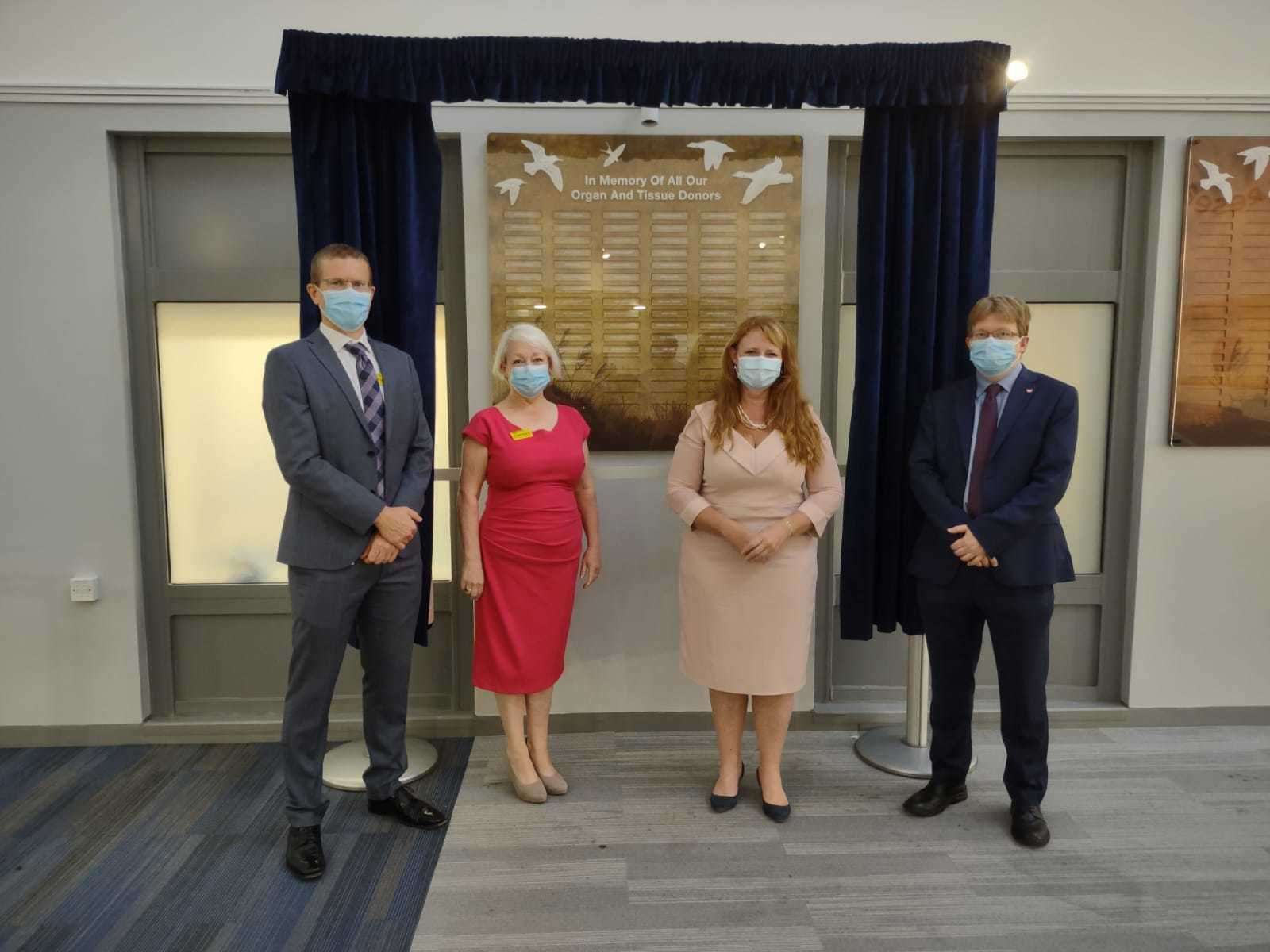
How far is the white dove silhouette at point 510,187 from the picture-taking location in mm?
2895

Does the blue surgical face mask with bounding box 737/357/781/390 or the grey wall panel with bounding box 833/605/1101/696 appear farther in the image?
the grey wall panel with bounding box 833/605/1101/696

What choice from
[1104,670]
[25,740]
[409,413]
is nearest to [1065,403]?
[1104,670]

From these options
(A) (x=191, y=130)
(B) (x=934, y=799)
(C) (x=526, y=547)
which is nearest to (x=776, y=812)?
(B) (x=934, y=799)

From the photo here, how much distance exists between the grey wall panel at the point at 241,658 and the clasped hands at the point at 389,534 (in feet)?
3.44

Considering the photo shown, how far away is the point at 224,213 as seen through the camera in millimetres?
3029

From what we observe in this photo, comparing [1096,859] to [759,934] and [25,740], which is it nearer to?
[759,934]

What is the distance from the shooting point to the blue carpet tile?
2043 mm

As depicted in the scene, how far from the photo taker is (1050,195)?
313 cm

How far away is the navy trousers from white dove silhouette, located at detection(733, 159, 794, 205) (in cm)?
152

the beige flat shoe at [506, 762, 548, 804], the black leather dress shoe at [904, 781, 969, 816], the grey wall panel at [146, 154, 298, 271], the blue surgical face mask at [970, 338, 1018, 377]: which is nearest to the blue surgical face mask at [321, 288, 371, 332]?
the grey wall panel at [146, 154, 298, 271]

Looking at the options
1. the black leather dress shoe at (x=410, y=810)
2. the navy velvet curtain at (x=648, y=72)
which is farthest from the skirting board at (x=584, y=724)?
the navy velvet curtain at (x=648, y=72)

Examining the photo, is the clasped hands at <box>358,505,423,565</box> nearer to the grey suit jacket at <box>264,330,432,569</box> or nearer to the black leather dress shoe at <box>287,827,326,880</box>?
the grey suit jacket at <box>264,330,432,569</box>

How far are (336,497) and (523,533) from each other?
62 cm

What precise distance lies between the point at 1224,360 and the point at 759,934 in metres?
2.74
